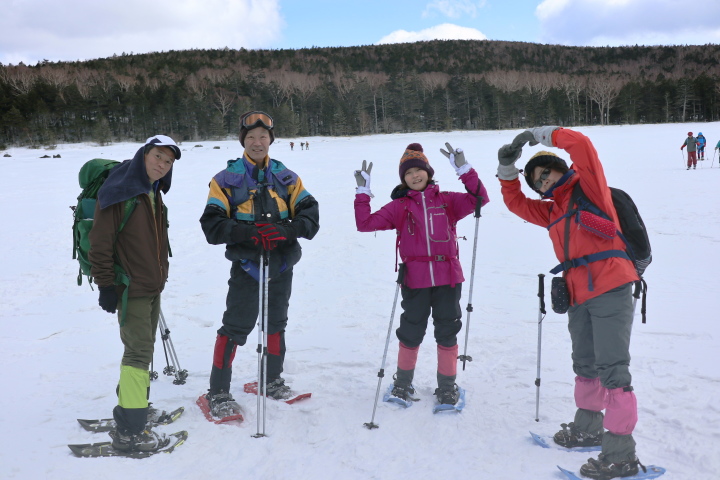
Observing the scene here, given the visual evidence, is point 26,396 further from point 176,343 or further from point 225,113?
point 225,113

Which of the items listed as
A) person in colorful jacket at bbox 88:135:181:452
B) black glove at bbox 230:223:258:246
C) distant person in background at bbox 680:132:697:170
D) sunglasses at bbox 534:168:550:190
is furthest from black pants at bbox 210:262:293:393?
distant person in background at bbox 680:132:697:170

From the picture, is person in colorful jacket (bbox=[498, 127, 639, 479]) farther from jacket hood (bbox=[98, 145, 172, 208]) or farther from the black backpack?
jacket hood (bbox=[98, 145, 172, 208])

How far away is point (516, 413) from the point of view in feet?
11.0

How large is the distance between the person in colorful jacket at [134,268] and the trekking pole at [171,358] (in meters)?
→ 0.78

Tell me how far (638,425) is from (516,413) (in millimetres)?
762

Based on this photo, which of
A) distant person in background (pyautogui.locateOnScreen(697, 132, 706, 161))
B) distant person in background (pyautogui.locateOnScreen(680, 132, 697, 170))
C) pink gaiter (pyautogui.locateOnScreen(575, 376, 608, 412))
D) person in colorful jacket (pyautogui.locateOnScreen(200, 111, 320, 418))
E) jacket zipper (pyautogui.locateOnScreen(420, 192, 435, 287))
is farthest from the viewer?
distant person in background (pyautogui.locateOnScreen(697, 132, 706, 161))

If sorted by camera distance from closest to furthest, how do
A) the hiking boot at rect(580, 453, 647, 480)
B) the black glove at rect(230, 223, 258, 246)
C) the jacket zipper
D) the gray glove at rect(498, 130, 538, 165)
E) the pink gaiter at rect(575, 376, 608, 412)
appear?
1. the hiking boot at rect(580, 453, 647, 480)
2. the pink gaiter at rect(575, 376, 608, 412)
3. the gray glove at rect(498, 130, 538, 165)
4. the black glove at rect(230, 223, 258, 246)
5. the jacket zipper

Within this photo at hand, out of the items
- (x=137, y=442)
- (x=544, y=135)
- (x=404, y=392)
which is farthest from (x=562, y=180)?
(x=137, y=442)

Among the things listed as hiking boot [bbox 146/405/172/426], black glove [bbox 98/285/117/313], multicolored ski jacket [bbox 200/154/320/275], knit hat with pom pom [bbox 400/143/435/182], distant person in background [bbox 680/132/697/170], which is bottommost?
hiking boot [bbox 146/405/172/426]

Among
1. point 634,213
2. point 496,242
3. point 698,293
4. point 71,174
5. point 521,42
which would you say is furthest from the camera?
point 521,42

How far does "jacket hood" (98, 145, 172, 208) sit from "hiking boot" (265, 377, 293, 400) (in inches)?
68.7

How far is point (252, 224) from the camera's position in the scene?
328cm

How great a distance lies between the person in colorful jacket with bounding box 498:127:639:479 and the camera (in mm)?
2613

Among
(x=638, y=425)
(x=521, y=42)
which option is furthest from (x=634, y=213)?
(x=521, y=42)
